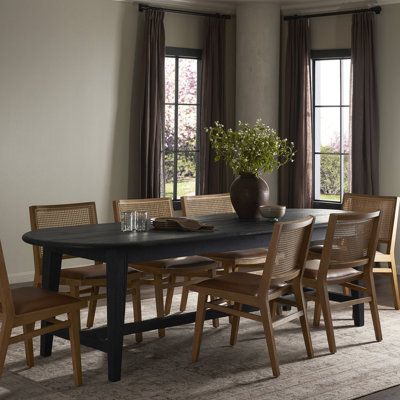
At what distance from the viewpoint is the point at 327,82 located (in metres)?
8.39

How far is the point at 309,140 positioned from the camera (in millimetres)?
8328

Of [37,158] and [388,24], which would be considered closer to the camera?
[37,158]

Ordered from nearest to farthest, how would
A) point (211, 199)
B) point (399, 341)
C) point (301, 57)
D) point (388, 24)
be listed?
point (399, 341) → point (211, 199) → point (388, 24) → point (301, 57)

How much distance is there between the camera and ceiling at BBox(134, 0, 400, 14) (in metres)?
8.00

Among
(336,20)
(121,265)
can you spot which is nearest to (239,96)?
(336,20)

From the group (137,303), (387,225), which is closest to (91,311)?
(137,303)

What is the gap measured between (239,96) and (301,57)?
2.44ft

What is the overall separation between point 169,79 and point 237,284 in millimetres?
4000

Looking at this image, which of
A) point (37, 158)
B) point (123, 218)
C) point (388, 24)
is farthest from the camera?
point (388, 24)

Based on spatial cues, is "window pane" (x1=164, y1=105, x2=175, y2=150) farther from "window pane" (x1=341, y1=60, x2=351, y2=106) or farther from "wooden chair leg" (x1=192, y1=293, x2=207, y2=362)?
"wooden chair leg" (x1=192, y1=293, x2=207, y2=362)

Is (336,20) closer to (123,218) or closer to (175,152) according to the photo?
(175,152)

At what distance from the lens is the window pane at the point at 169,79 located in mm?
8211

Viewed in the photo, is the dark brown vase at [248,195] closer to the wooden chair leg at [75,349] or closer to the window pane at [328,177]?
the wooden chair leg at [75,349]

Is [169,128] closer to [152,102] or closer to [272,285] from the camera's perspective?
[152,102]
